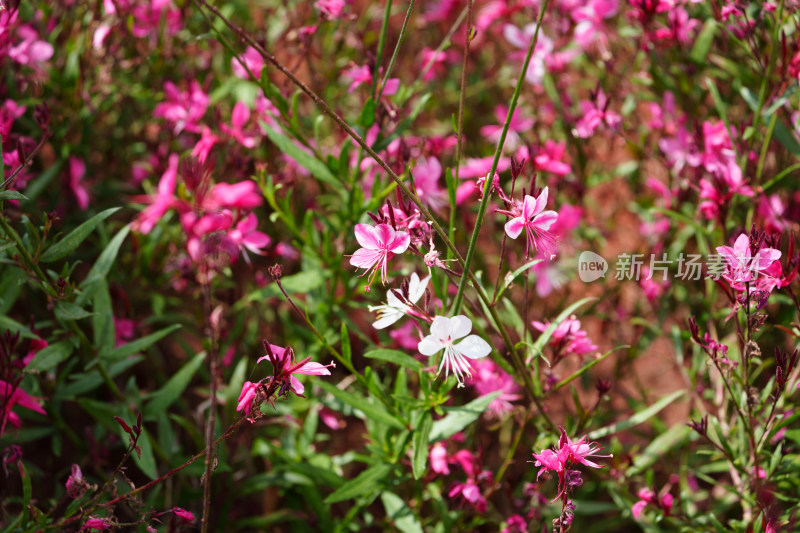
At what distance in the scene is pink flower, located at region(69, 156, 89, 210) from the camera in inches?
77.4

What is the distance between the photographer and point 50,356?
1.48m

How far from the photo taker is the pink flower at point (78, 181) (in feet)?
6.45

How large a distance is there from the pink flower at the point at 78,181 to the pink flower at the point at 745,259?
162 cm

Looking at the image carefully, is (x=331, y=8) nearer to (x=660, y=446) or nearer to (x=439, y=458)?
(x=439, y=458)

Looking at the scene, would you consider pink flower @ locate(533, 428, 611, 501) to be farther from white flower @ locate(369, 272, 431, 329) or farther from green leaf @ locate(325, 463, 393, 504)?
green leaf @ locate(325, 463, 393, 504)

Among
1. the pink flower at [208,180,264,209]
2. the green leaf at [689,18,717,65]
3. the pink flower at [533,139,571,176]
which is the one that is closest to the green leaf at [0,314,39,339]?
the pink flower at [208,180,264,209]

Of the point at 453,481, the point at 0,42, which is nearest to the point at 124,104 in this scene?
the point at 0,42

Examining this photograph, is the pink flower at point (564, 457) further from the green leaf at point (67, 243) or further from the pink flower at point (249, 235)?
the green leaf at point (67, 243)

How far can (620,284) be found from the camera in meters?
2.22

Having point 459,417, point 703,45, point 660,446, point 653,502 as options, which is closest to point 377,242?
point 459,417

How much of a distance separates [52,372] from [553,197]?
1.46m

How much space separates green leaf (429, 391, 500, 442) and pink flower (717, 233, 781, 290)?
0.51 meters

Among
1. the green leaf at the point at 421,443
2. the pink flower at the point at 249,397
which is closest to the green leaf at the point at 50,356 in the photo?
the pink flower at the point at 249,397

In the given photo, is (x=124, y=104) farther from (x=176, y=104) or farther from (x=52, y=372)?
(x=52, y=372)
